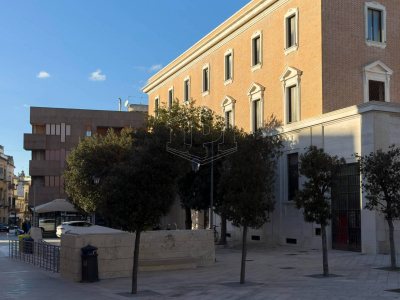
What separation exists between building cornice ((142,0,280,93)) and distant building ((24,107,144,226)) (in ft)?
53.3

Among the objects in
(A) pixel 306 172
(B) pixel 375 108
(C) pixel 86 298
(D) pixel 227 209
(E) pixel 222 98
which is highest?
(E) pixel 222 98

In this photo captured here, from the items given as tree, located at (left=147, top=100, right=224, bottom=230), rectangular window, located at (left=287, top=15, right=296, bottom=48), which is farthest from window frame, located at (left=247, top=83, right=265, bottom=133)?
rectangular window, located at (left=287, top=15, right=296, bottom=48)

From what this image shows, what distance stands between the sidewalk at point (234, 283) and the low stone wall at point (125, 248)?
1.55 ft

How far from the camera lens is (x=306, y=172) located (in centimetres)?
1566

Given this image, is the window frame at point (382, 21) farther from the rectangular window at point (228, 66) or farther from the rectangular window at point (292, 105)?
the rectangular window at point (228, 66)

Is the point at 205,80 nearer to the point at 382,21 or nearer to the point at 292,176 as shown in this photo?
the point at 292,176

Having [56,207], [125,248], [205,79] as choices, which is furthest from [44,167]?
[125,248]

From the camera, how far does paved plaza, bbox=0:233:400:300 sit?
12219mm

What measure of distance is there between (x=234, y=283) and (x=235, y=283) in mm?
28

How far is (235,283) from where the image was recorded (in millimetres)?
14031

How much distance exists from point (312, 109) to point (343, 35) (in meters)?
4.23

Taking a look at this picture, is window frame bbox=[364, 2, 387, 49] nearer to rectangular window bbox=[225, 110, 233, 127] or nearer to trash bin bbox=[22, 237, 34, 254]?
rectangular window bbox=[225, 110, 233, 127]

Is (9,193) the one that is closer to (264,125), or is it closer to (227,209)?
(264,125)

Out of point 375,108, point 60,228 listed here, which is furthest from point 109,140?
point 375,108
